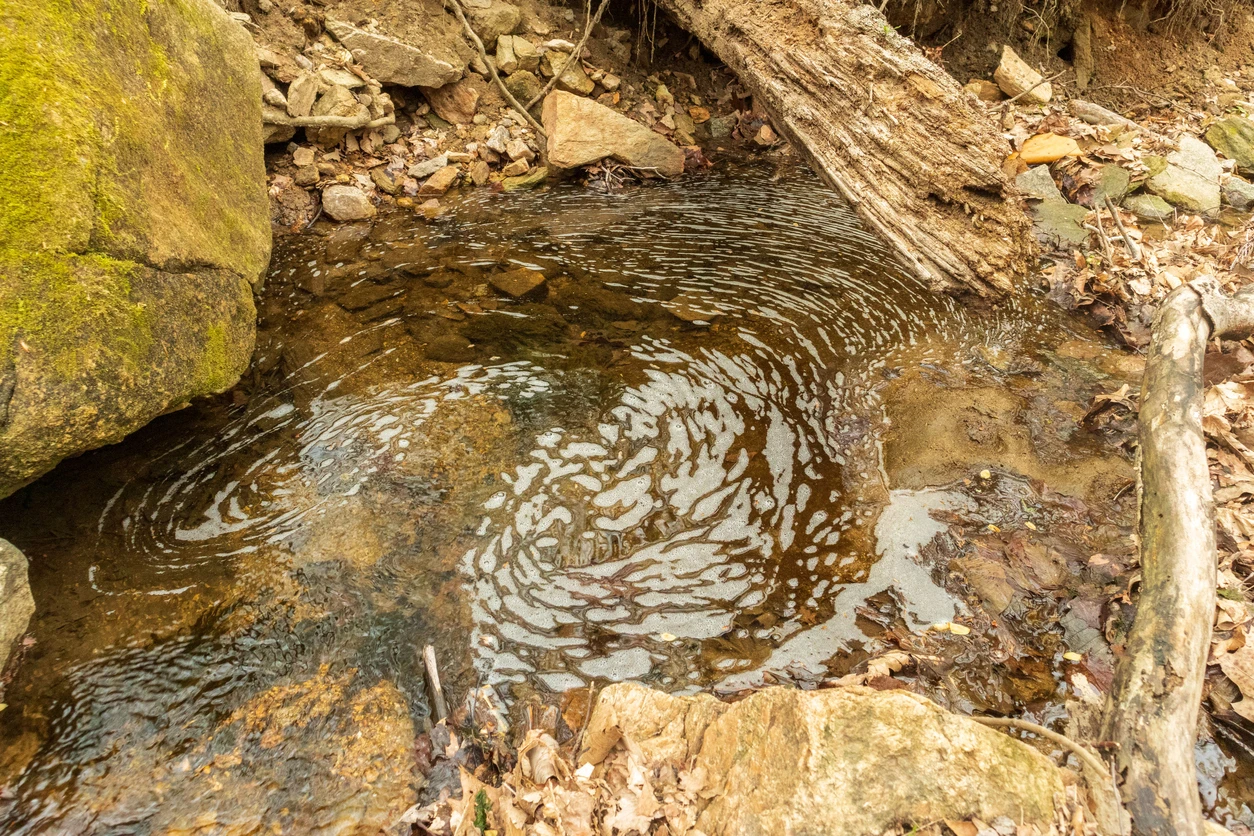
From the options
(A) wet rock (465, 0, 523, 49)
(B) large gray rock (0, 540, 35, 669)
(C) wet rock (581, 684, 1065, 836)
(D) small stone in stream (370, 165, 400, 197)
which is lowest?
(C) wet rock (581, 684, 1065, 836)

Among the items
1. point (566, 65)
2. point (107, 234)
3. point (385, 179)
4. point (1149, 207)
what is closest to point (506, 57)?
point (566, 65)

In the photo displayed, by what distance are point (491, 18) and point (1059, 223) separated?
690 cm

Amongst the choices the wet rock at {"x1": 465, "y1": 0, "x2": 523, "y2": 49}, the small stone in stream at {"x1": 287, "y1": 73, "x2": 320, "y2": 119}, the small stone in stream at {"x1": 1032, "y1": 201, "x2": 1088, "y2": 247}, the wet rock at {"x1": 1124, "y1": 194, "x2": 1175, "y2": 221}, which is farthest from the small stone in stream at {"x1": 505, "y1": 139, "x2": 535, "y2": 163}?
the wet rock at {"x1": 1124, "y1": 194, "x2": 1175, "y2": 221}

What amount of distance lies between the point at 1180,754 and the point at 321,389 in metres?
4.51

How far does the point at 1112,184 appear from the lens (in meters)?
6.90

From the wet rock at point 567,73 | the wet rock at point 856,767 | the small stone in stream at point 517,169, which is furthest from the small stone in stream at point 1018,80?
the wet rock at point 856,767

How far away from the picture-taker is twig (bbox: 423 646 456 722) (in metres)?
2.63

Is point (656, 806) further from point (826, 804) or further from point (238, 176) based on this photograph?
point (238, 176)

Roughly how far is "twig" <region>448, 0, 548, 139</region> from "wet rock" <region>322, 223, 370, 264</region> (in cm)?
258

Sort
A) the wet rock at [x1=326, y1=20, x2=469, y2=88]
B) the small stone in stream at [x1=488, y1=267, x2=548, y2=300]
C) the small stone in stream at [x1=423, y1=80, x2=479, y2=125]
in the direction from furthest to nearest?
the small stone in stream at [x1=423, y1=80, x2=479, y2=125]
the wet rock at [x1=326, y1=20, x2=469, y2=88]
the small stone in stream at [x1=488, y1=267, x2=548, y2=300]

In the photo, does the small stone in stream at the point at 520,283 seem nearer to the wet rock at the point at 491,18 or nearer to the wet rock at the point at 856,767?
the wet rock at the point at 856,767

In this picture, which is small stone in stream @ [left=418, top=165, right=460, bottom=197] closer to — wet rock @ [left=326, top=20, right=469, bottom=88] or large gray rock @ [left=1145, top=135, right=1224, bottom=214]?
wet rock @ [left=326, top=20, right=469, bottom=88]

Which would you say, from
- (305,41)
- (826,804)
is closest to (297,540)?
(826,804)

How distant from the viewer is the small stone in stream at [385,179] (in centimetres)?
718
